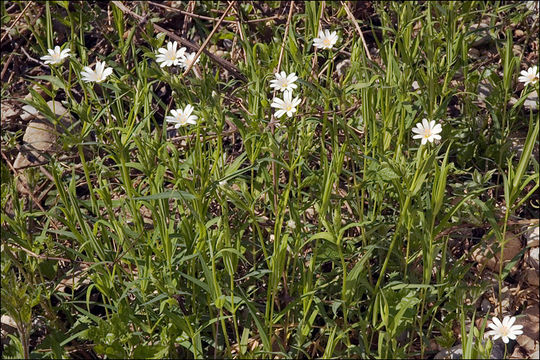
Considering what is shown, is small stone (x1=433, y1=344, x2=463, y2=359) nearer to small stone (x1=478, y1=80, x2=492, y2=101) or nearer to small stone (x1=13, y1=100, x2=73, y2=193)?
small stone (x1=478, y1=80, x2=492, y2=101)

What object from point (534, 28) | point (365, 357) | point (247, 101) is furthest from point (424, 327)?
point (534, 28)

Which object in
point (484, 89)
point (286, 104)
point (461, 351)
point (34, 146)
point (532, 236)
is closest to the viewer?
point (461, 351)

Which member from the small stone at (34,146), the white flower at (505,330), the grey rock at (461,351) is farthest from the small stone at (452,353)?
the small stone at (34,146)

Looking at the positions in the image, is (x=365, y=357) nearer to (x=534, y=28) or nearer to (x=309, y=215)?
(x=309, y=215)

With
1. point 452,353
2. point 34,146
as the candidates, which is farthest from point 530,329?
point 34,146

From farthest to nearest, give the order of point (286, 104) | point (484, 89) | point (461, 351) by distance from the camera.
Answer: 1. point (484, 89)
2. point (286, 104)
3. point (461, 351)

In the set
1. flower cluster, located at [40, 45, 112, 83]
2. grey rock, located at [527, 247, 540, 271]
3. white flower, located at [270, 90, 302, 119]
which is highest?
flower cluster, located at [40, 45, 112, 83]

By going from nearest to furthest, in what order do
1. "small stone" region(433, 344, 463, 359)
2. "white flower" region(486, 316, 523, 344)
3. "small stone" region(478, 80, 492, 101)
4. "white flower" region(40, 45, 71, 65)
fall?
1. "white flower" region(486, 316, 523, 344)
2. "small stone" region(433, 344, 463, 359)
3. "white flower" region(40, 45, 71, 65)
4. "small stone" region(478, 80, 492, 101)

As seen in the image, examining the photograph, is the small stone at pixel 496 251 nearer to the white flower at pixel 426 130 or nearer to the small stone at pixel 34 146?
the white flower at pixel 426 130

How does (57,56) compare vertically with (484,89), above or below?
above

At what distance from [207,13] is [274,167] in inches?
58.0

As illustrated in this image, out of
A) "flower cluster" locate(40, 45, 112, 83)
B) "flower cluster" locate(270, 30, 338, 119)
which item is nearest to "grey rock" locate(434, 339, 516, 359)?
"flower cluster" locate(270, 30, 338, 119)

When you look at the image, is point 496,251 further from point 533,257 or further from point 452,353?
point 452,353

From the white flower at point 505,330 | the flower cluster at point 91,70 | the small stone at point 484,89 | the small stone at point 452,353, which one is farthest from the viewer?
the small stone at point 484,89
